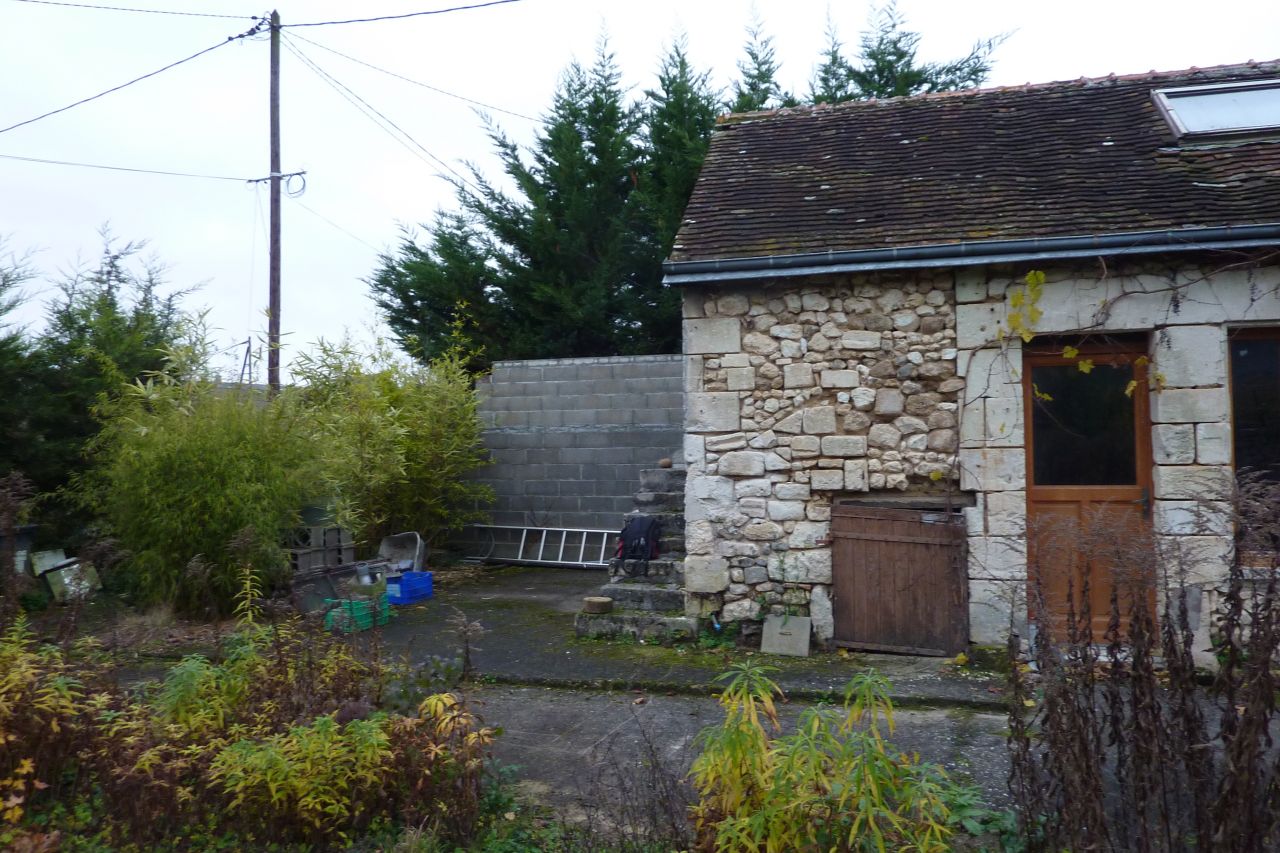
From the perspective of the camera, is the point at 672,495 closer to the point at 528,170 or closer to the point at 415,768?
the point at 415,768

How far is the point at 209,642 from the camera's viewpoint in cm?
702

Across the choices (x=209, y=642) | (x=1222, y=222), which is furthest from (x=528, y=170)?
(x=1222, y=222)

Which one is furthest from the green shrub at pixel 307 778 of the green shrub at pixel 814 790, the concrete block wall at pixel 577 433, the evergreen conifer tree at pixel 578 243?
the evergreen conifer tree at pixel 578 243

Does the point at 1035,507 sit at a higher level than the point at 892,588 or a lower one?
higher

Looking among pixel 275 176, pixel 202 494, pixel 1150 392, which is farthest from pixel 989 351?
pixel 275 176

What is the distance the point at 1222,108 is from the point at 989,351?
3123 mm

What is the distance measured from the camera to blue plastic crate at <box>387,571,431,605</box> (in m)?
8.80

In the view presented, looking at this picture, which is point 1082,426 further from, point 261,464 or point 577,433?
point 261,464

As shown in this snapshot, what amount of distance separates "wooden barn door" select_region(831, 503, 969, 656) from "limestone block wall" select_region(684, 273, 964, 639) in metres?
0.13

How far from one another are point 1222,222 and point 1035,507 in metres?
2.19

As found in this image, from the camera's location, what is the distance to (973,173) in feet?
22.9

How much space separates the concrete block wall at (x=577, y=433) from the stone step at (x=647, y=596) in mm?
3178

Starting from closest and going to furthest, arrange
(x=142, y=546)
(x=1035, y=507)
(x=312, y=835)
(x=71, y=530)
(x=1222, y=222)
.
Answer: (x=312, y=835) → (x=1222, y=222) → (x=1035, y=507) → (x=142, y=546) → (x=71, y=530)

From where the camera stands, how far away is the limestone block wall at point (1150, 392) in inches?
231
